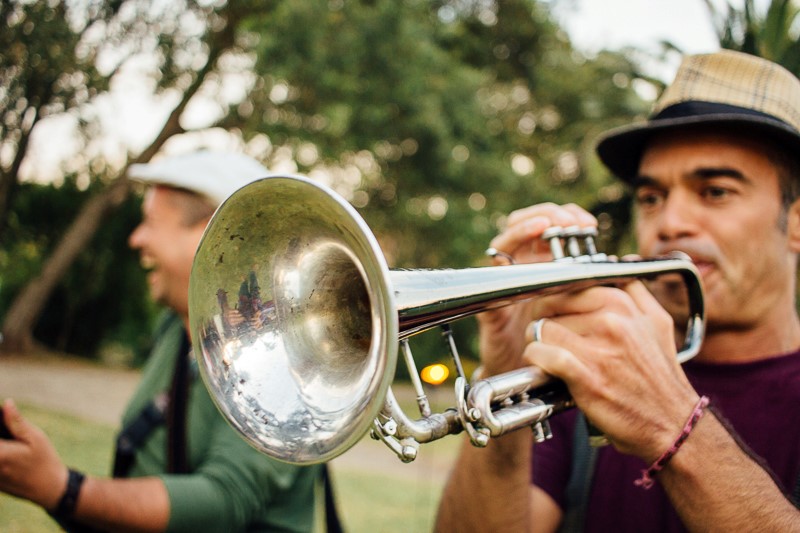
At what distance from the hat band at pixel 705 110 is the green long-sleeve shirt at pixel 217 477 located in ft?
5.67

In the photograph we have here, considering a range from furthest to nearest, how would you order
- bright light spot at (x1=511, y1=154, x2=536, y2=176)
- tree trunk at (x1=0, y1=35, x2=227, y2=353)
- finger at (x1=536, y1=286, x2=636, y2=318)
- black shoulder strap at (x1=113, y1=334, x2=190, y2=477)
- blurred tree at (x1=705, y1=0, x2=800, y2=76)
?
bright light spot at (x1=511, y1=154, x2=536, y2=176) < tree trunk at (x1=0, y1=35, x2=227, y2=353) < blurred tree at (x1=705, y1=0, x2=800, y2=76) < black shoulder strap at (x1=113, y1=334, x2=190, y2=477) < finger at (x1=536, y1=286, x2=636, y2=318)

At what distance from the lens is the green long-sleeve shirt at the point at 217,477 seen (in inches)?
81.7

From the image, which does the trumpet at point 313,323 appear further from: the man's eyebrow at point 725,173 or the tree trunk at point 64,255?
the tree trunk at point 64,255

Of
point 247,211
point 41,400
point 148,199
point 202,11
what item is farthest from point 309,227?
point 41,400

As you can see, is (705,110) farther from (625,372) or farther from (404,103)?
(404,103)

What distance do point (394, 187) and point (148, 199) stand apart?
12303 mm

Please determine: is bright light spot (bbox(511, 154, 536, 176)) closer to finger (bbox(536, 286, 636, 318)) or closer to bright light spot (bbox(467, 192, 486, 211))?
bright light spot (bbox(467, 192, 486, 211))

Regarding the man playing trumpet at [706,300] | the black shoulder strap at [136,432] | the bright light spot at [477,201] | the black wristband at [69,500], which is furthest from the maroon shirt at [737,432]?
the bright light spot at [477,201]

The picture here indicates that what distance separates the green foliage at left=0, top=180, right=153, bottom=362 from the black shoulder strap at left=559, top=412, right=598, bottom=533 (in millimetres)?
14323

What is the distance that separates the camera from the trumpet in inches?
51.9

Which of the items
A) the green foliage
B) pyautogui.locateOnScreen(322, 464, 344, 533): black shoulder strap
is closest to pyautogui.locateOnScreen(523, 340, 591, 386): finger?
pyautogui.locateOnScreen(322, 464, 344, 533): black shoulder strap

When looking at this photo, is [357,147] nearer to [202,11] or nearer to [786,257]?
[202,11]

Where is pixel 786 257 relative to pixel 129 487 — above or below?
above

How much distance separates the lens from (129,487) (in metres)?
2.06
